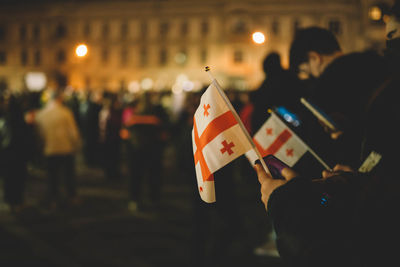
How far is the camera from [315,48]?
288 cm

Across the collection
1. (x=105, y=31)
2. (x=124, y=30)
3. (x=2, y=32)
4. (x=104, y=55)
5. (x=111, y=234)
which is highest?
(x=2, y=32)

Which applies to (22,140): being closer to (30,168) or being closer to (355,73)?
(30,168)

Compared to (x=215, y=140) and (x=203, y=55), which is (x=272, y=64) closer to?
(x=215, y=140)

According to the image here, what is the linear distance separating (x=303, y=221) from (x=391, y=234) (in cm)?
23

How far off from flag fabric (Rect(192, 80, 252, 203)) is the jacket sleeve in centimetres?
39

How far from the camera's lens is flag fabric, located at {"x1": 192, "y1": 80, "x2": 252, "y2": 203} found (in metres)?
1.59

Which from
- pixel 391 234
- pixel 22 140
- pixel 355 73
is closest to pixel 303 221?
pixel 391 234

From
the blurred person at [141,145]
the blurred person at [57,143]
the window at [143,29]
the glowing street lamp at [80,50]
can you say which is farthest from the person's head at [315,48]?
the window at [143,29]

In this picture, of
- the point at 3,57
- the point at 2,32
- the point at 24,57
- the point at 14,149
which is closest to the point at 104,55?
the point at 24,57

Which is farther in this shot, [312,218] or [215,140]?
[215,140]

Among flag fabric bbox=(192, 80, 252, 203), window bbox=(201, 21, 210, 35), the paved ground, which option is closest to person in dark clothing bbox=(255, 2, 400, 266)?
flag fabric bbox=(192, 80, 252, 203)

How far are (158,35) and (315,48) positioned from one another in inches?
1907

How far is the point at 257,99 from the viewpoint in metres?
3.69

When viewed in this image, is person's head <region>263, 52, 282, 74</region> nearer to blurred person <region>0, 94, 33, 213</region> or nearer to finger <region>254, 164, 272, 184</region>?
finger <region>254, 164, 272, 184</region>
